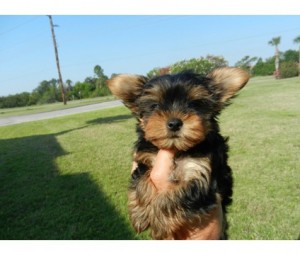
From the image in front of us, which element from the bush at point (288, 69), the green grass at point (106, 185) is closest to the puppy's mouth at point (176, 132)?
the green grass at point (106, 185)

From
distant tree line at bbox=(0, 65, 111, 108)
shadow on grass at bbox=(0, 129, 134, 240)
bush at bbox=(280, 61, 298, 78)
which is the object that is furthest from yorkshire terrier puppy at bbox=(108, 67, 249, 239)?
bush at bbox=(280, 61, 298, 78)

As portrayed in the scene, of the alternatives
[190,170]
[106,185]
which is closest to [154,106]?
[190,170]

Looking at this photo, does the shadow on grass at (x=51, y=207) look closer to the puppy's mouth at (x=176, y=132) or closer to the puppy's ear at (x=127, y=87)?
the puppy's ear at (x=127, y=87)

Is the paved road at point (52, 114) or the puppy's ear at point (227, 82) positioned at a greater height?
the puppy's ear at point (227, 82)

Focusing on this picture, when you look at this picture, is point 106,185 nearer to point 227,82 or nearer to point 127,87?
point 127,87

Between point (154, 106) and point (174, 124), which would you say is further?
point (154, 106)
